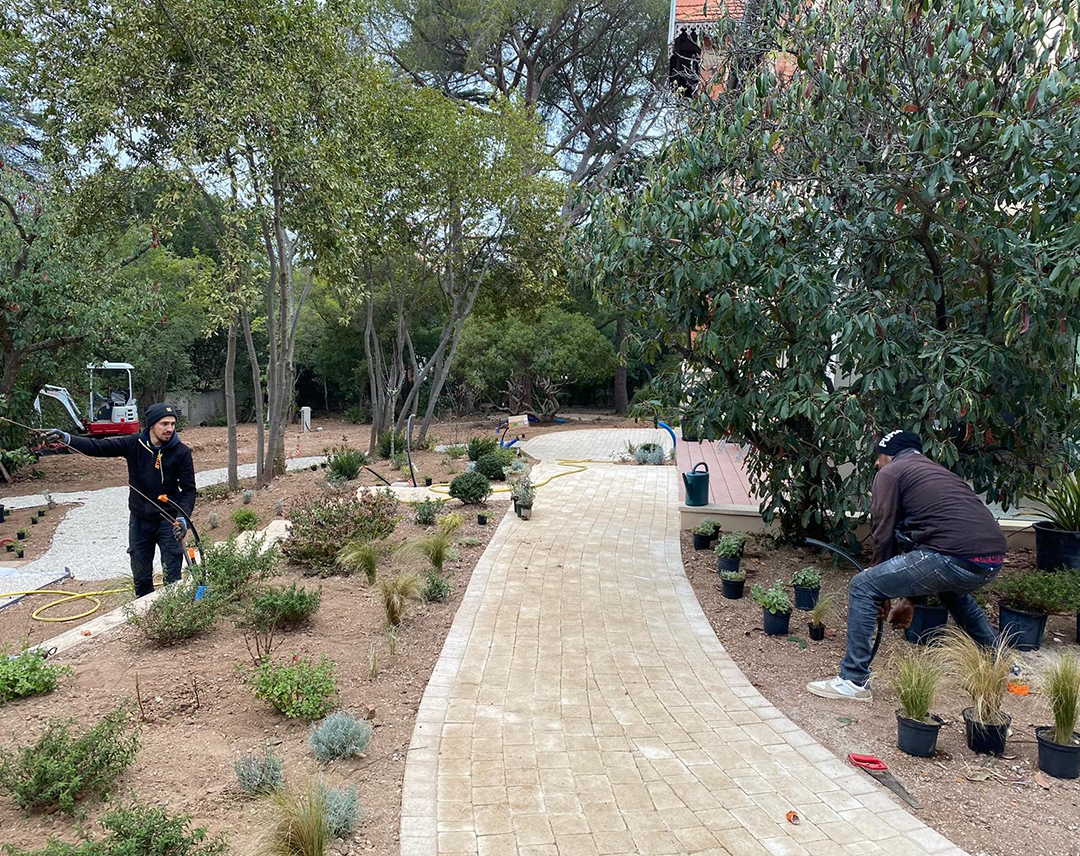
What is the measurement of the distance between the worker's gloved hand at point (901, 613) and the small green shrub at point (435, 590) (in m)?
3.23

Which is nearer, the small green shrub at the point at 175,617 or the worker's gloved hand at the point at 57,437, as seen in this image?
the small green shrub at the point at 175,617

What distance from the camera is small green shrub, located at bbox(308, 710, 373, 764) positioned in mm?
3430

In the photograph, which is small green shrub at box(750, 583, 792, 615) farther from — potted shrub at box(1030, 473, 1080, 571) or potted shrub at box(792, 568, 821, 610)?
potted shrub at box(1030, 473, 1080, 571)

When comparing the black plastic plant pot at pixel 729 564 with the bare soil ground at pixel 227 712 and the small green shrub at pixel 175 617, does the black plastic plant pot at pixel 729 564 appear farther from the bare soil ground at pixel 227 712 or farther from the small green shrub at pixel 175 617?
the small green shrub at pixel 175 617

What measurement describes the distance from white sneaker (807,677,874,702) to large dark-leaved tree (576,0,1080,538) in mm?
1827

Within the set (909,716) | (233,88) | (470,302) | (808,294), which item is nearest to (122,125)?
(233,88)

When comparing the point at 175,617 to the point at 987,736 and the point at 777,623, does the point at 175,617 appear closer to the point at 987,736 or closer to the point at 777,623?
the point at 777,623

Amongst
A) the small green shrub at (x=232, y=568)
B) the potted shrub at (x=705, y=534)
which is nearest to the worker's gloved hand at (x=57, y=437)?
the small green shrub at (x=232, y=568)

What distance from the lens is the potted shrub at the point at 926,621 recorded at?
490 cm

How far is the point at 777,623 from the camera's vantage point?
526cm

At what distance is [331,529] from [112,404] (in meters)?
18.6

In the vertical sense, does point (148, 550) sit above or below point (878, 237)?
below

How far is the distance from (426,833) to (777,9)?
20.1 feet

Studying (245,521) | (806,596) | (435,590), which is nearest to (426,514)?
(435,590)
